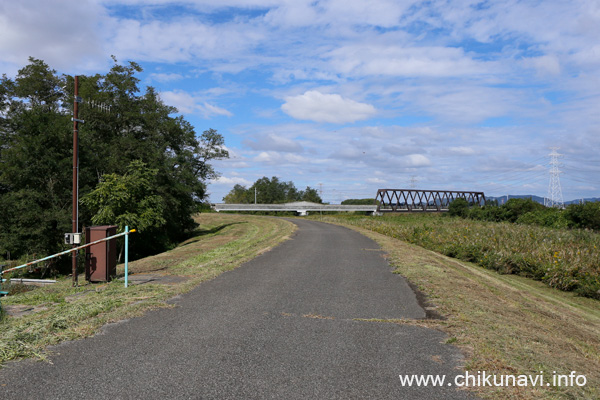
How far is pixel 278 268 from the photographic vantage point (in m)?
13.2

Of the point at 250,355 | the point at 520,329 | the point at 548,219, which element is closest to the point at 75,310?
the point at 250,355

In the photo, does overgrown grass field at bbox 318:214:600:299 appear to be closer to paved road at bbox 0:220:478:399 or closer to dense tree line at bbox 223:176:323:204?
paved road at bbox 0:220:478:399

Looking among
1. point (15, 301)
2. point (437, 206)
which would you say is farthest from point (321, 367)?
point (437, 206)

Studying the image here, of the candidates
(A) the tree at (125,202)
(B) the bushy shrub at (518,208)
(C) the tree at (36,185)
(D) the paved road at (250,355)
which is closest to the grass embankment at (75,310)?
(D) the paved road at (250,355)

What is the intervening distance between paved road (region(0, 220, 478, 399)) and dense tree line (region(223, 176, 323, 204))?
13310 cm

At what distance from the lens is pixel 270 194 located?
146750mm

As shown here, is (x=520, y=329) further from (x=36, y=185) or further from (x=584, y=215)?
(x=584, y=215)

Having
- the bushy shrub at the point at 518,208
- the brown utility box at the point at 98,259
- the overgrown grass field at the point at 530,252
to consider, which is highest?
the bushy shrub at the point at 518,208

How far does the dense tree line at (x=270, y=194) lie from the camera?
472 ft

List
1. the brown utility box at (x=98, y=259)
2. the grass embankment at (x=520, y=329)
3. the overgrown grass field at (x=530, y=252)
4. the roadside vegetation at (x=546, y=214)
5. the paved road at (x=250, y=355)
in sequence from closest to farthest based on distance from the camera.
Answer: the paved road at (x=250, y=355)
the grass embankment at (x=520, y=329)
the brown utility box at (x=98, y=259)
the overgrown grass field at (x=530, y=252)
the roadside vegetation at (x=546, y=214)

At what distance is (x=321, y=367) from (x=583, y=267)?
16.1m

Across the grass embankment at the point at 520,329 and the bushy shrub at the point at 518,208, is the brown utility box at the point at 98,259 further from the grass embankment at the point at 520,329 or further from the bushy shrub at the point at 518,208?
the bushy shrub at the point at 518,208

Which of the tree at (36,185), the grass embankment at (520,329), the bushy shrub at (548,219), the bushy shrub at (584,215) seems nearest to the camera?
the grass embankment at (520,329)

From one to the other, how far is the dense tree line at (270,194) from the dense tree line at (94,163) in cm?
9656
